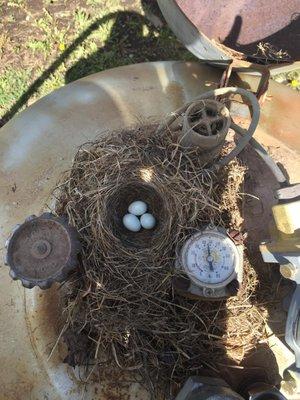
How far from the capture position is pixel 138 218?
2051 millimetres

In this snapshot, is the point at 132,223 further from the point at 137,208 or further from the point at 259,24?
the point at 259,24

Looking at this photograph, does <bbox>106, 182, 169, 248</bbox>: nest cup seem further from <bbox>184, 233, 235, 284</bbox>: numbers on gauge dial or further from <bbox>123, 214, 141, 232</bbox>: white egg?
<bbox>184, 233, 235, 284</bbox>: numbers on gauge dial

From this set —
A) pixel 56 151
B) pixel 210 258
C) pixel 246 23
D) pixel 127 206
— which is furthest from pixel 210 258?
pixel 246 23

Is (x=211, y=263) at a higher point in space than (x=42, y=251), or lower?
lower

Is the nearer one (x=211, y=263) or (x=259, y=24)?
(x=211, y=263)

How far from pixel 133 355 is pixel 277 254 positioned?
0.60 metres

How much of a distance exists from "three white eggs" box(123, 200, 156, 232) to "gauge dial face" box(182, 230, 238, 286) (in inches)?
11.9

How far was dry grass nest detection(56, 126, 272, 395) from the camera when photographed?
1.77 meters

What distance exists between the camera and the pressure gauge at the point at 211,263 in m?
1.68

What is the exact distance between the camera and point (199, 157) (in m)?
1.87

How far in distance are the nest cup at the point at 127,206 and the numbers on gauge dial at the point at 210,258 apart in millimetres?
180

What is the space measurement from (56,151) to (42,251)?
0.61 m

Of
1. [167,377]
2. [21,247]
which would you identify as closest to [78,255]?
[21,247]

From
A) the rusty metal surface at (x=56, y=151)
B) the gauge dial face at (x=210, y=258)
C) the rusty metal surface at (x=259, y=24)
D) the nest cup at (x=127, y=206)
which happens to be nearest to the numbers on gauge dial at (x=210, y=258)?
the gauge dial face at (x=210, y=258)
